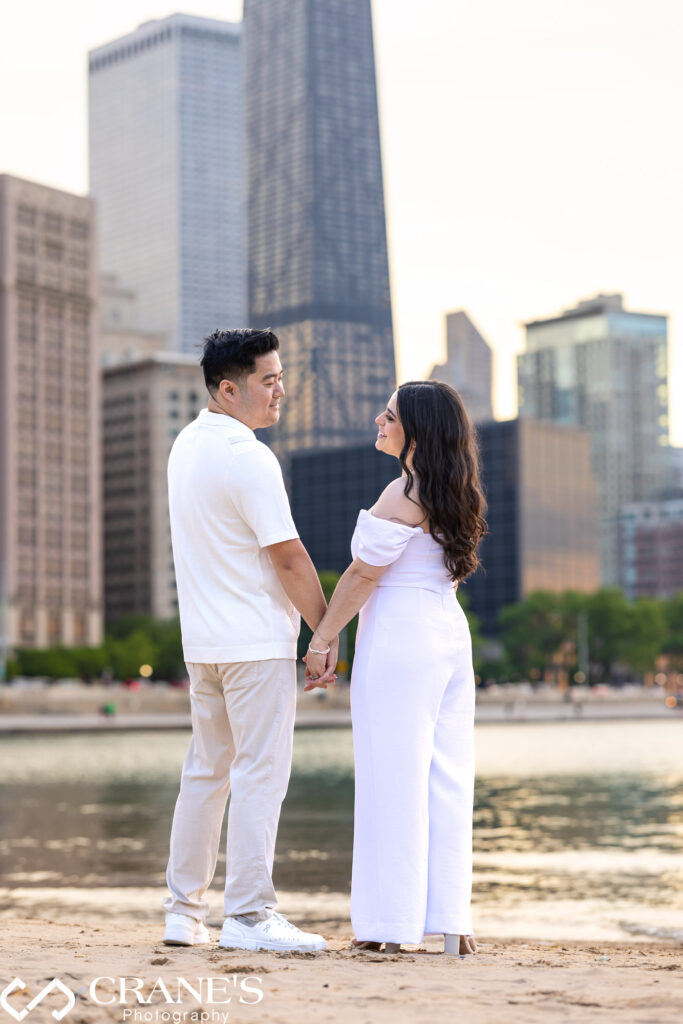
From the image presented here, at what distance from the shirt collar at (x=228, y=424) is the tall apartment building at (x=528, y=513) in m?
146

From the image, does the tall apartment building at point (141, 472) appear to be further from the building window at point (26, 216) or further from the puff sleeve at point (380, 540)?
the puff sleeve at point (380, 540)

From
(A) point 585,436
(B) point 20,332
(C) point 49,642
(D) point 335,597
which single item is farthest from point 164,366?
(D) point 335,597

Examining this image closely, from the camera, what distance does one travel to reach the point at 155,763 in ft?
136

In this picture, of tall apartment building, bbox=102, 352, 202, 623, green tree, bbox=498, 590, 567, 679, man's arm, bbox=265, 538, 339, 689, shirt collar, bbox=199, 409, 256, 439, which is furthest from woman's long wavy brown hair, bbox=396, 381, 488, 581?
tall apartment building, bbox=102, 352, 202, 623

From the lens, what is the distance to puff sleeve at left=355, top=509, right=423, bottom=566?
242 inches

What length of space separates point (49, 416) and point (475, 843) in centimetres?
13291

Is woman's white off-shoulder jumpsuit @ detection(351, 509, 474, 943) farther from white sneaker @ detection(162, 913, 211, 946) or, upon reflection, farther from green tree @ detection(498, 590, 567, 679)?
green tree @ detection(498, 590, 567, 679)

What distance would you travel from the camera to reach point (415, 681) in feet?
20.2

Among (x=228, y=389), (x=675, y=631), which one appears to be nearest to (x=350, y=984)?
(x=228, y=389)

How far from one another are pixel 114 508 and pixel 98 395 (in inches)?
732

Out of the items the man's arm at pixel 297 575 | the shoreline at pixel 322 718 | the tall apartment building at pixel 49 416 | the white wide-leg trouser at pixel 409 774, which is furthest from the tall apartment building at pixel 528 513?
the man's arm at pixel 297 575

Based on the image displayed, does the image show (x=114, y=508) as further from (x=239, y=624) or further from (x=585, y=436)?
(x=239, y=624)

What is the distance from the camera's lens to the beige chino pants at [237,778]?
19.9 ft

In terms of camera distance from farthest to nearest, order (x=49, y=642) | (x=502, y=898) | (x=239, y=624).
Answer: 1. (x=49, y=642)
2. (x=502, y=898)
3. (x=239, y=624)
